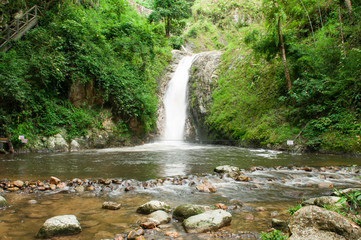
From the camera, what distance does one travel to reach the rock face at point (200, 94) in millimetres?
17312

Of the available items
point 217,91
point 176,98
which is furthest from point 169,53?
point 217,91

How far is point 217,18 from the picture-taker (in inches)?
1377

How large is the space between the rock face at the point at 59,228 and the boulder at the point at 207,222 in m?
1.23

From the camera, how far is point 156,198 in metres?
3.64

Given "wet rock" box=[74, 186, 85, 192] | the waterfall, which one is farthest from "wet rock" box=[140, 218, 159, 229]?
the waterfall

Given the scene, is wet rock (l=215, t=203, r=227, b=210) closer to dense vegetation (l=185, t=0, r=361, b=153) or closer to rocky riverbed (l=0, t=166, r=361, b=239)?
rocky riverbed (l=0, t=166, r=361, b=239)

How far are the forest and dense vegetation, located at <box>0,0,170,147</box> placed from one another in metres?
0.05

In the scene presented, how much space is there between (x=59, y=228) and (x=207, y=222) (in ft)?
5.28

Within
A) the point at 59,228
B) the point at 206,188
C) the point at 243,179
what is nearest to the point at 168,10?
the point at 243,179

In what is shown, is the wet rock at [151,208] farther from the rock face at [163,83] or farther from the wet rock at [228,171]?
the rock face at [163,83]

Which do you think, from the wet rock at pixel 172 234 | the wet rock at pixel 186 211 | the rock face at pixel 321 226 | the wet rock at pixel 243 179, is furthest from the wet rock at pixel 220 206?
the wet rock at pixel 243 179

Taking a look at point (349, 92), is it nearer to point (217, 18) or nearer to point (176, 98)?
point (176, 98)

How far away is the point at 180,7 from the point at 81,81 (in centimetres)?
1877

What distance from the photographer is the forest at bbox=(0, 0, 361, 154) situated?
9219mm
